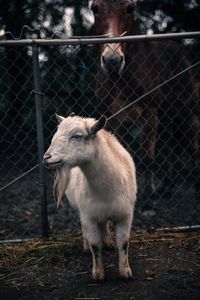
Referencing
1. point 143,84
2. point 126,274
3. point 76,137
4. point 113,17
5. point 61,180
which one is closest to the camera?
point 76,137

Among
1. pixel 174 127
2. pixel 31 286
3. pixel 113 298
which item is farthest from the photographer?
pixel 174 127

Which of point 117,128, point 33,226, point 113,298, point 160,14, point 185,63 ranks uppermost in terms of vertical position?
point 160,14

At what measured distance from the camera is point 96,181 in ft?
11.8

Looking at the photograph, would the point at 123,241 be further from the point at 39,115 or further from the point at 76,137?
the point at 39,115

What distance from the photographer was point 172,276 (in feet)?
12.2

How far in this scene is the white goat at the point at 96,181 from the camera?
340 cm

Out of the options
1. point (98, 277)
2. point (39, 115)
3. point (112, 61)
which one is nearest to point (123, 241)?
point (98, 277)

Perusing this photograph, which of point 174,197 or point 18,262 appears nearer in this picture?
point 18,262

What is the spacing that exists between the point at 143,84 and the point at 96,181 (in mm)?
1977

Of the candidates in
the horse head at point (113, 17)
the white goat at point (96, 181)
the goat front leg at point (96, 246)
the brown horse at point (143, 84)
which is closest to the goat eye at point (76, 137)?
the white goat at point (96, 181)

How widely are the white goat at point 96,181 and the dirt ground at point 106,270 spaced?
17 centimetres

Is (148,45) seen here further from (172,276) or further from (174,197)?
(172,276)

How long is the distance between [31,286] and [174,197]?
2.67 m

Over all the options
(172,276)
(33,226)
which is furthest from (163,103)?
(172,276)
